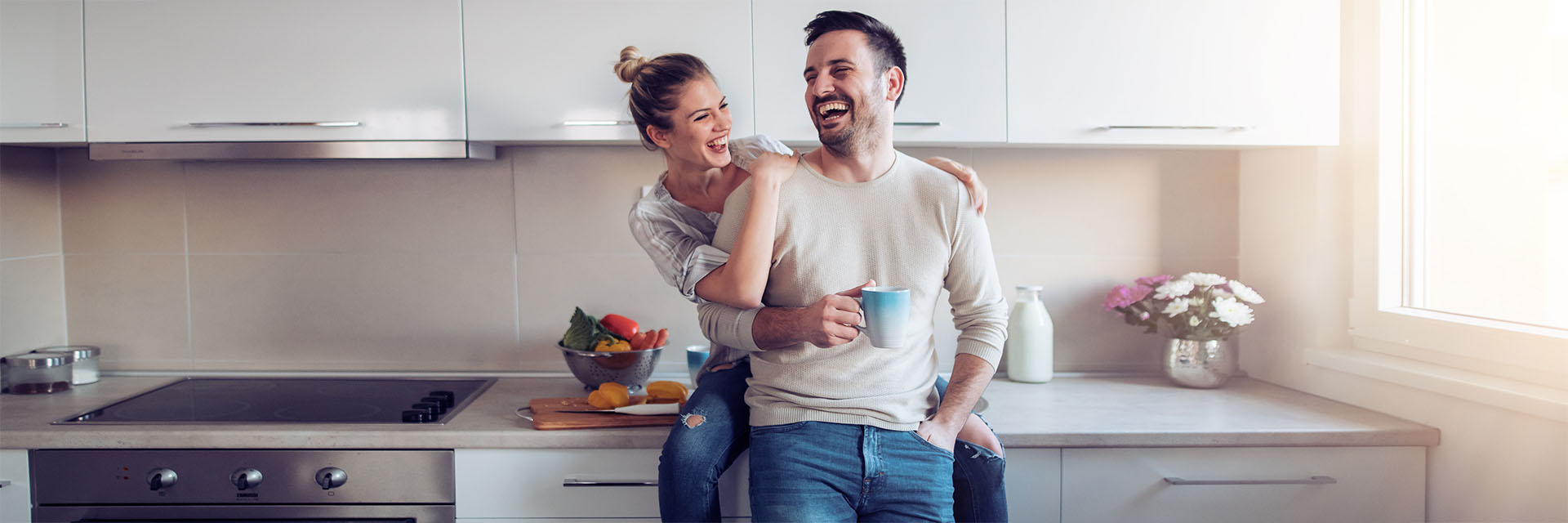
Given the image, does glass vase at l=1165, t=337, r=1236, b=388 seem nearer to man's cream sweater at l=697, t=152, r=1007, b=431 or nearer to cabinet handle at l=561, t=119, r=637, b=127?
man's cream sweater at l=697, t=152, r=1007, b=431

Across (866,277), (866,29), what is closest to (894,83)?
(866,29)

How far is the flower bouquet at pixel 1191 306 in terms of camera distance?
81.2 inches

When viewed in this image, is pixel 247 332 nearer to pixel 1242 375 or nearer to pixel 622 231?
pixel 622 231

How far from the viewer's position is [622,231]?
7.52 ft

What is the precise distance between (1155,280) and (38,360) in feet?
8.48

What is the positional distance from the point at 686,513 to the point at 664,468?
82mm

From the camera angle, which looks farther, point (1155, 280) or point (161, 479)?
point (1155, 280)

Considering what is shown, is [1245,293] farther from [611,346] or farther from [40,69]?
[40,69]

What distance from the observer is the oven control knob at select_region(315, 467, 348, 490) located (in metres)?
1.71

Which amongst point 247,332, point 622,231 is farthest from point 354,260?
point 622,231

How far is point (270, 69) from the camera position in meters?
1.93

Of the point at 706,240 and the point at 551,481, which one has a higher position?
the point at 706,240

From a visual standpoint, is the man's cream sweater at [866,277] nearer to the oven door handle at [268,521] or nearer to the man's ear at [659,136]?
the man's ear at [659,136]

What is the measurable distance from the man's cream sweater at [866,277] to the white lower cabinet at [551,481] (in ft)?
1.05
